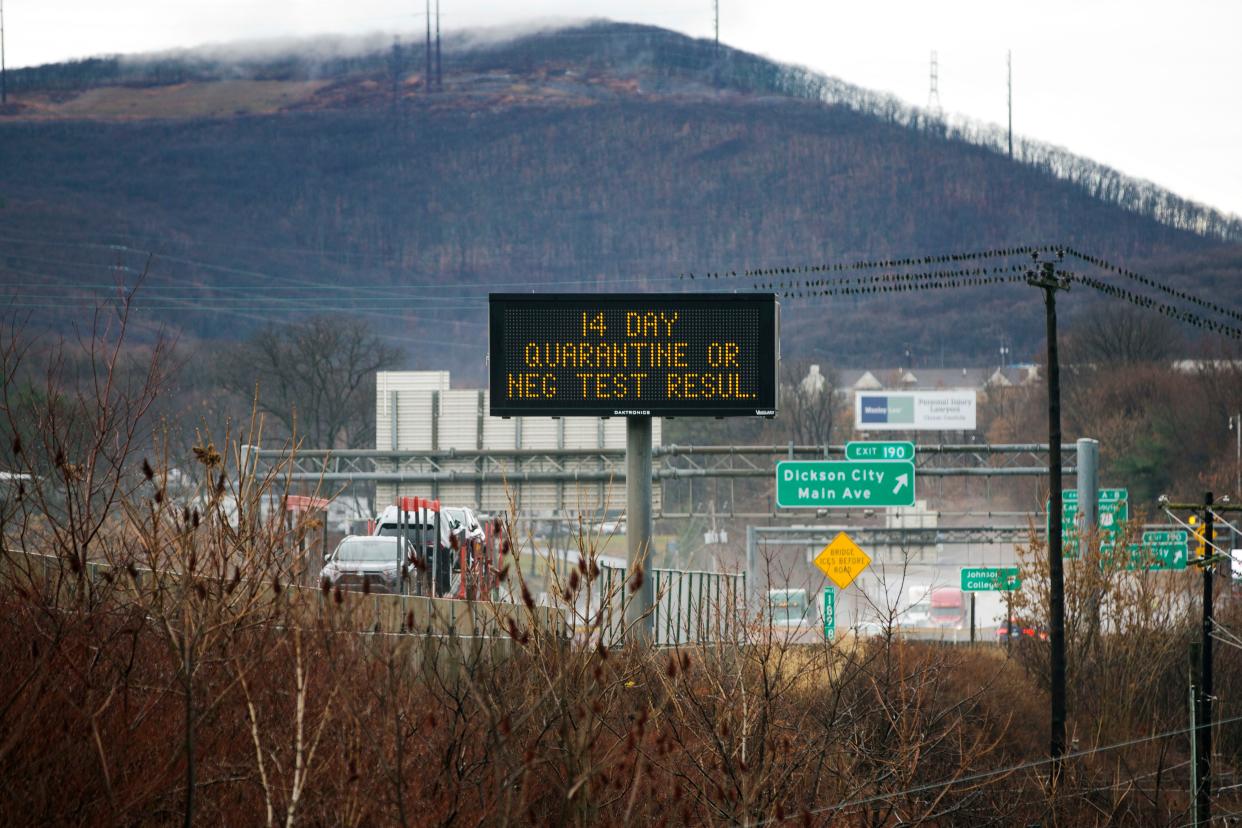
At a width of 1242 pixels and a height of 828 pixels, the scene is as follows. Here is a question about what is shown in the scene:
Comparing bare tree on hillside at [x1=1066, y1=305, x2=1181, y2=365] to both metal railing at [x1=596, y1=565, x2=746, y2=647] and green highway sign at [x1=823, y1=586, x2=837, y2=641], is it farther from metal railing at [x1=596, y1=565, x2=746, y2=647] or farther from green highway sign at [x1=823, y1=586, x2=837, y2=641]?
metal railing at [x1=596, y1=565, x2=746, y2=647]

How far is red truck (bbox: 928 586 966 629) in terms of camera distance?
57.8 meters

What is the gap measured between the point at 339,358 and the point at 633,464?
7354 cm

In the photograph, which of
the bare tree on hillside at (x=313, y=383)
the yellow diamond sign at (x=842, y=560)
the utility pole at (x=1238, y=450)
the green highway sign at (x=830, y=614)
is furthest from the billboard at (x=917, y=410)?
the yellow diamond sign at (x=842, y=560)

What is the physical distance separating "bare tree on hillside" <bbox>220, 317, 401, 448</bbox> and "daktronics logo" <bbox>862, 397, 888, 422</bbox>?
23.6 m

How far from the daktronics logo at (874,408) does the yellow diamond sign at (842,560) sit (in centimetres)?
5416

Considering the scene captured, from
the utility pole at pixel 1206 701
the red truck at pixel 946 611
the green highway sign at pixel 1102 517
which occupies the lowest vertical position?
the red truck at pixel 946 611

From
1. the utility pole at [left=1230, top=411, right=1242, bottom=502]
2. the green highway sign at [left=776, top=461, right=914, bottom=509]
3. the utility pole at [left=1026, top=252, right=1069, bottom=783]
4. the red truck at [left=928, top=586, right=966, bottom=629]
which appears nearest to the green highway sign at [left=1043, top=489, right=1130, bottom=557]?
the utility pole at [left=1026, top=252, right=1069, bottom=783]

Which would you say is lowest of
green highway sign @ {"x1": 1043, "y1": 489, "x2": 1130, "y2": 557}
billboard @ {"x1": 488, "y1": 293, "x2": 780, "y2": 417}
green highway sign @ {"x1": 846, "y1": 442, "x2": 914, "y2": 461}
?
green highway sign @ {"x1": 1043, "y1": 489, "x2": 1130, "y2": 557}

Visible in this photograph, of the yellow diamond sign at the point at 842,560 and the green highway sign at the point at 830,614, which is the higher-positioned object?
the yellow diamond sign at the point at 842,560

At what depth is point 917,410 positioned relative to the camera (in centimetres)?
8125

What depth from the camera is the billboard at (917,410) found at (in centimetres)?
7994

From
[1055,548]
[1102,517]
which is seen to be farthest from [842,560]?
[1102,517]

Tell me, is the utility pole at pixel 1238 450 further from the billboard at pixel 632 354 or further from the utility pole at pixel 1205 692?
the billboard at pixel 632 354

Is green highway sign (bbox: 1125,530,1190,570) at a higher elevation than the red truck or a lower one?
higher
